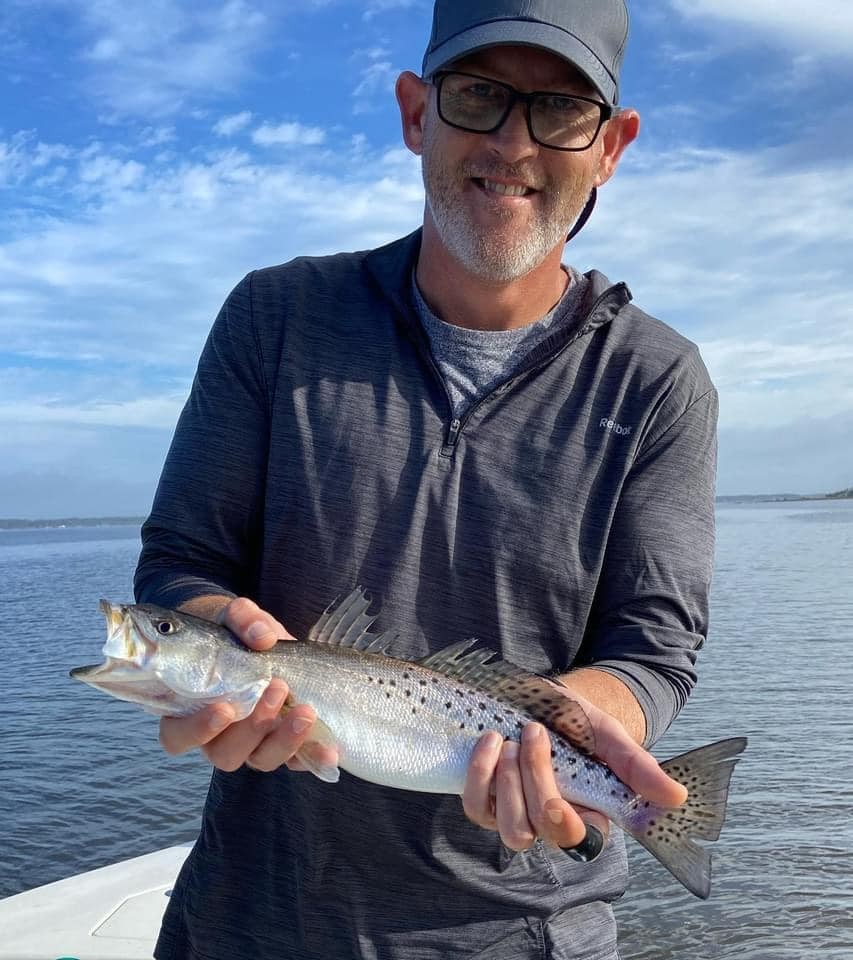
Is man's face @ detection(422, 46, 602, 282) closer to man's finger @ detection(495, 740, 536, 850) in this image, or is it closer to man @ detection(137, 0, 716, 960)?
man @ detection(137, 0, 716, 960)

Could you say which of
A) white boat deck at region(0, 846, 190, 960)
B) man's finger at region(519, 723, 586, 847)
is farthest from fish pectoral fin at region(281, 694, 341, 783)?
white boat deck at region(0, 846, 190, 960)

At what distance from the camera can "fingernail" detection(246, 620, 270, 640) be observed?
127 inches

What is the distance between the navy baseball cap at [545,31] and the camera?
340 centimetres

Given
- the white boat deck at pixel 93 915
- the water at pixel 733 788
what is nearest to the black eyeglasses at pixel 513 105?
the white boat deck at pixel 93 915

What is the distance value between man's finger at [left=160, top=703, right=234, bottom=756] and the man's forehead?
2328 millimetres

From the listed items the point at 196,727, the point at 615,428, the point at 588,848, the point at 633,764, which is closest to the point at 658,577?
the point at 615,428

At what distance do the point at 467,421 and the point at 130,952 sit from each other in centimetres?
489

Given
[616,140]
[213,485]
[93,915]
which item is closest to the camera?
[213,485]

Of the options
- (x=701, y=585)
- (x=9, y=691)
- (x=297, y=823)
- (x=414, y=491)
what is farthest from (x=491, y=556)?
(x=9, y=691)

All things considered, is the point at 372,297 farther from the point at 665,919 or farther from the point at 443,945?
the point at 665,919

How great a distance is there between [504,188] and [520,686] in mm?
1757

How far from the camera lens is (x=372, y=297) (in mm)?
3756

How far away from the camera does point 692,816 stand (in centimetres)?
335

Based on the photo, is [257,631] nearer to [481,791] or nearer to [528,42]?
[481,791]
